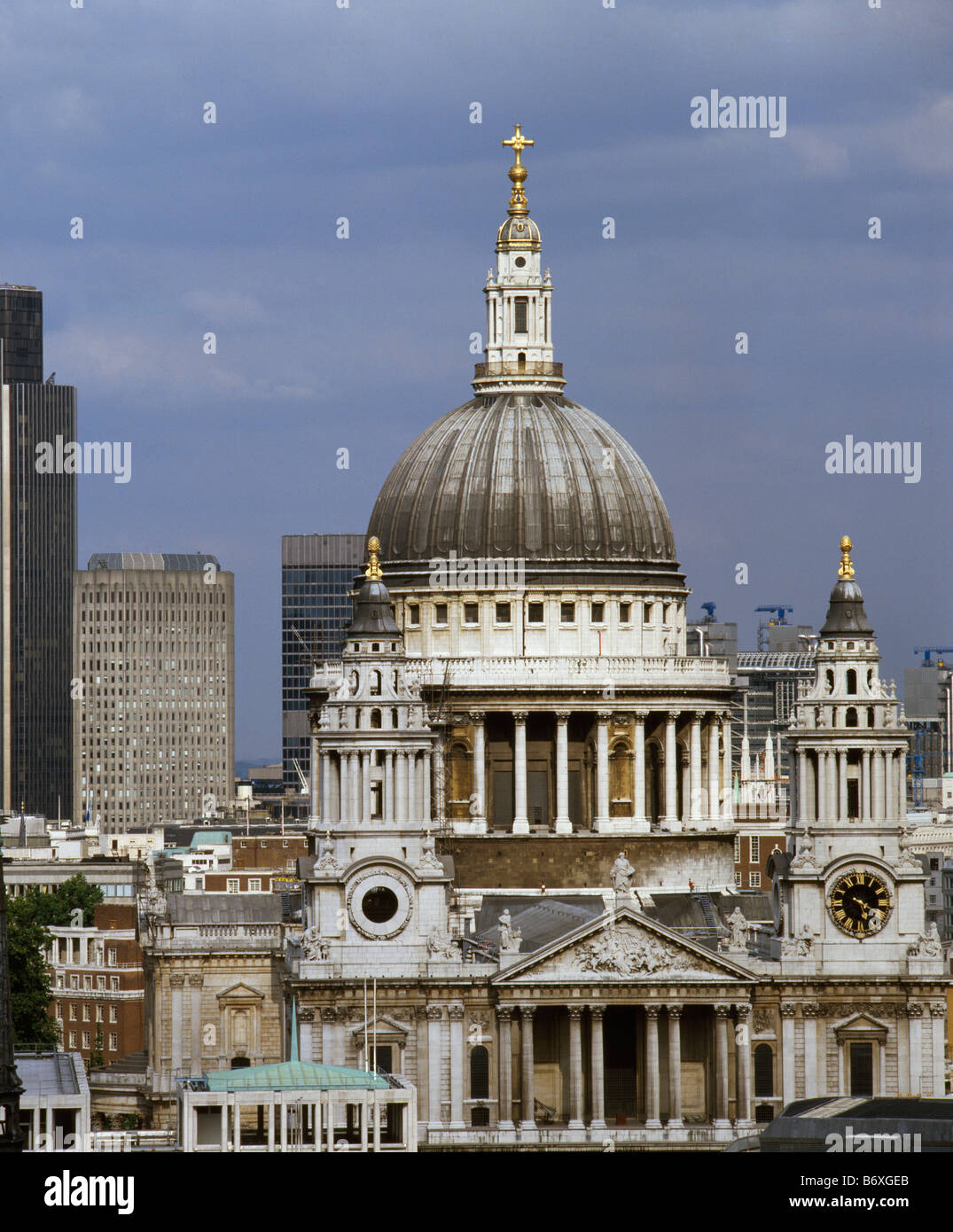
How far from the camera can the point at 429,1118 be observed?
12794 cm

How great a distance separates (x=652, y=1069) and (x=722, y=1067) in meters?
2.61

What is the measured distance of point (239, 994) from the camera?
148250 millimetres

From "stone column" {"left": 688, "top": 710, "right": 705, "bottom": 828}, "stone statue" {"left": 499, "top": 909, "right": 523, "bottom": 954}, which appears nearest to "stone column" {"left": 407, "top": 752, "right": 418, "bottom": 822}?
"stone statue" {"left": 499, "top": 909, "right": 523, "bottom": 954}

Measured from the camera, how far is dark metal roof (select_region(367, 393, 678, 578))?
15025 centimetres

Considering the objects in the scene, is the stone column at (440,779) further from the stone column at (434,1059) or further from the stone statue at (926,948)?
the stone statue at (926,948)

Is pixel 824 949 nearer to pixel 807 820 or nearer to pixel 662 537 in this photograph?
pixel 807 820

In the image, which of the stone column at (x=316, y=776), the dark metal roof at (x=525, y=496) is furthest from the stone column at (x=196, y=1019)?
the dark metal roof at (x=525, y=496)

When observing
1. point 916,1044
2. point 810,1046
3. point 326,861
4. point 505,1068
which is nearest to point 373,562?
point 326,861

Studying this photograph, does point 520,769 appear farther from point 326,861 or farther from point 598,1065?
point 598,1065

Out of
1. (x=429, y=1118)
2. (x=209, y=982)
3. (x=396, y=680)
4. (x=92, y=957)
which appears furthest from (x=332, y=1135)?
(x=92, y=957)

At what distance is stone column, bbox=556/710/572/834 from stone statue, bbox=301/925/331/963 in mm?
19707

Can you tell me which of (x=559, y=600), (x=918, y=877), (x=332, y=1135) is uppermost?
(x=559, y=600)

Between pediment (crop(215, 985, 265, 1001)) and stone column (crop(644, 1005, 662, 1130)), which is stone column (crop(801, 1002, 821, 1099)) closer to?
stone column (crop(644, 1005, 662, 1130))

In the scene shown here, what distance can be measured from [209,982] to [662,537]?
2762cm
